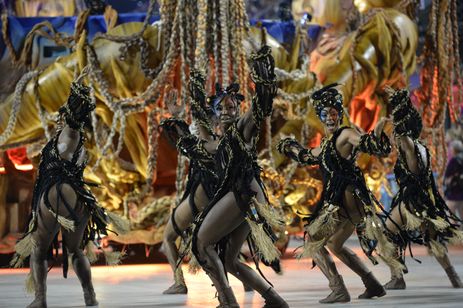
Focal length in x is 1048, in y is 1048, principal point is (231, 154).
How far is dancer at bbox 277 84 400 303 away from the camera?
734cm

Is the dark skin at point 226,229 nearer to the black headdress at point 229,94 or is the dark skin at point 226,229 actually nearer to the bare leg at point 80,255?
the black headdress at point 229,94

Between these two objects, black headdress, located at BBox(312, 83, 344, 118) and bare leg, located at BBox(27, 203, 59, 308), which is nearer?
bare leg, located at BBox(27, 203, 59, 308)

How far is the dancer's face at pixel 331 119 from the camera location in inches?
296

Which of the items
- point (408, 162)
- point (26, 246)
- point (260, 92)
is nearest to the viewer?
point (260, 92)

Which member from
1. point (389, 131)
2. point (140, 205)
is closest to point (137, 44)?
point (140, 205)

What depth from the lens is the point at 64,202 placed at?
7160mm

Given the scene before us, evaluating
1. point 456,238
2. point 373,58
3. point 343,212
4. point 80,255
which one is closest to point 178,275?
point 80,255

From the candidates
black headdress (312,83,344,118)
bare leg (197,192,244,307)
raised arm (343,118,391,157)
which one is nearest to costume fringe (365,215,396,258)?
raised arm (343,118,391,157)

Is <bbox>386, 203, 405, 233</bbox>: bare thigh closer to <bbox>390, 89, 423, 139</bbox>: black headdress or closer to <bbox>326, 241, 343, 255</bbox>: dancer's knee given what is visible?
<bbox>390, 89, 423, 139</bbox>: black headdress

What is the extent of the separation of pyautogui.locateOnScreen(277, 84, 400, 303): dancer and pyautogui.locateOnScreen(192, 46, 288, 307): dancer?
0.95 metres

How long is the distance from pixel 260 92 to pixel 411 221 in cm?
243

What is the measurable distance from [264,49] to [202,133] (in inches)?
54.4

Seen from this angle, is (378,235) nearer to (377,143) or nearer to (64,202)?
(377,143)

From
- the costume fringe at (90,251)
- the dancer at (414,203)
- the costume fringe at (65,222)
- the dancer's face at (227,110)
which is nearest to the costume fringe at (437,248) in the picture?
the dancer at (414,203)
